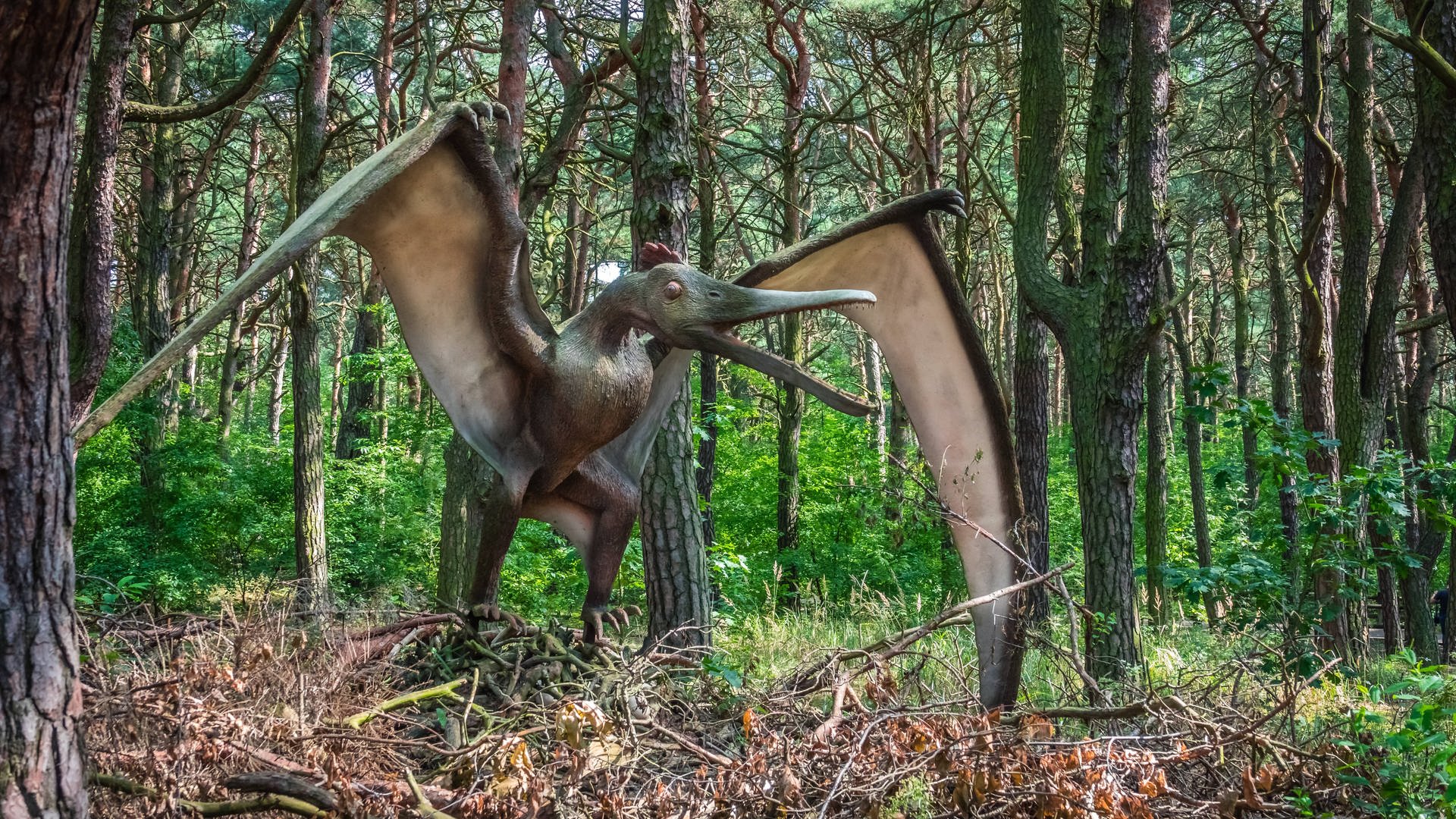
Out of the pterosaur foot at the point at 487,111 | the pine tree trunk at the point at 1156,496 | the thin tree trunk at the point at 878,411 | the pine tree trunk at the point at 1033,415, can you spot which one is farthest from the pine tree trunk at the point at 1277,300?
the pterosaur foot at the point at 487,111

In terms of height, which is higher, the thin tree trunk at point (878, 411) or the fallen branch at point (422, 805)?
the thin tree trunk at point (878, 411)

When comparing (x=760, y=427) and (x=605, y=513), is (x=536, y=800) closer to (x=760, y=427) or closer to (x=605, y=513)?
(x=605, y=513)

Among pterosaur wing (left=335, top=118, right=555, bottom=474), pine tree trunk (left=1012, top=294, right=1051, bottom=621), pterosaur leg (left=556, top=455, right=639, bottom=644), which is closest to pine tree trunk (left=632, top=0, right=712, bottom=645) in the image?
pterosaur leg (left=556, top=455, right=639, bottom=644)

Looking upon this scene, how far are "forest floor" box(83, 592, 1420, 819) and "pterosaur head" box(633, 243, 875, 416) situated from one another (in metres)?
0.89

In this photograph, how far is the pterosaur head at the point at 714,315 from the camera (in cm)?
350

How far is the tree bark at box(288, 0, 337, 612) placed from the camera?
27.6 ft

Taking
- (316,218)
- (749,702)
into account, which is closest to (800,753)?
(749,702)

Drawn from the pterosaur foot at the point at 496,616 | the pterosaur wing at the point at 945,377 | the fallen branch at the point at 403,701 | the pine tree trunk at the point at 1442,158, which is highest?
the pine tree trunk at the point at 1442,158

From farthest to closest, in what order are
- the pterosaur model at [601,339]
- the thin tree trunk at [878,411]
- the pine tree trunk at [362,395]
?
1. the pine tree trunk at [362,395]
2. the thin tree trunk at [878,411]
3. the pterosaur model at [601,339]

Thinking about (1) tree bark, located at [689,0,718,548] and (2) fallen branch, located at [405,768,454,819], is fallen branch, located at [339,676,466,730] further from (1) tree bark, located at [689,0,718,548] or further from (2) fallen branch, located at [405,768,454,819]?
(1) tree bark, located at [689,0,718,548]

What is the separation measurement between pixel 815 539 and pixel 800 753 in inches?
419

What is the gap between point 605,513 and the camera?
415cm

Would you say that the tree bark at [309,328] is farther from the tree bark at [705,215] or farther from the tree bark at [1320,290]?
the tree bark at [1320,290]

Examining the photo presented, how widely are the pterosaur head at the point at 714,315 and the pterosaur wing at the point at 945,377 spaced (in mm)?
701
